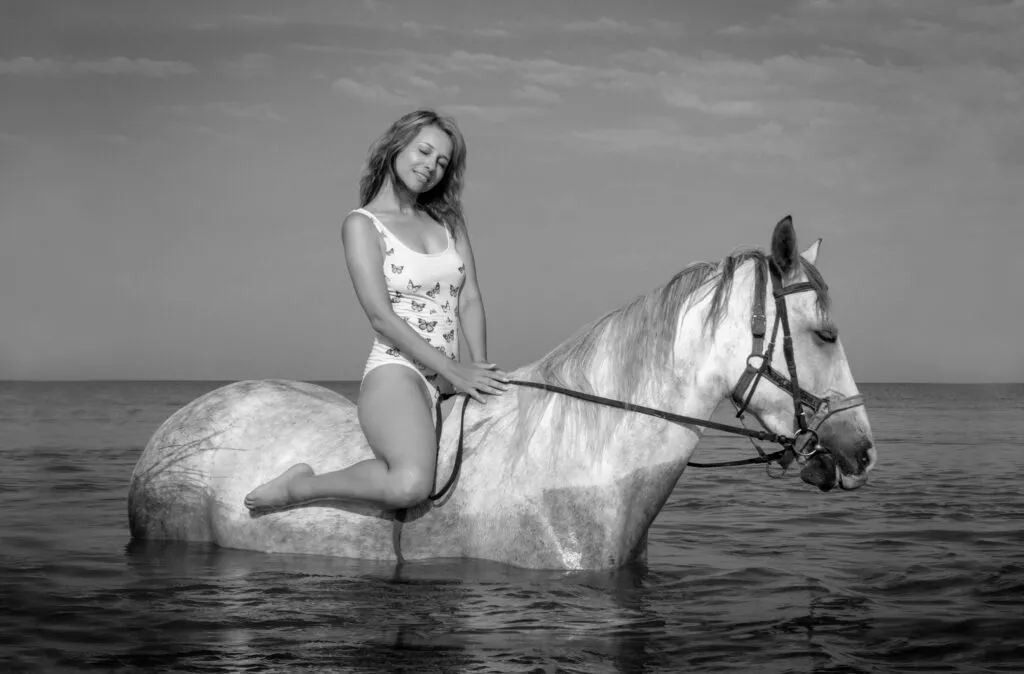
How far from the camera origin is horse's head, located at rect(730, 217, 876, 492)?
13.7 feet

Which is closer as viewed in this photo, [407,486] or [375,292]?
[407,486]

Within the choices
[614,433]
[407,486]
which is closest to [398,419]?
[407,486]

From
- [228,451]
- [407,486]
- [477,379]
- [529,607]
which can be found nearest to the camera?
[529,607]

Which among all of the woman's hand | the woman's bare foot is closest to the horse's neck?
the woman's hand

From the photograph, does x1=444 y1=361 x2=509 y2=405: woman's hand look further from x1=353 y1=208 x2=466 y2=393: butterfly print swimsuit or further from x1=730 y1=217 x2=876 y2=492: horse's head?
x1=730 y1=217 x2=876 y2=492: horse's head

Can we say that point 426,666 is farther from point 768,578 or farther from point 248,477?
point 768,578

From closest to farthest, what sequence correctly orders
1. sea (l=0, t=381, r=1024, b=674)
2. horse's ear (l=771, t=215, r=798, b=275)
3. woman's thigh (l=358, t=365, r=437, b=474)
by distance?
sea (l=0, t=381, r=1024, b=674)
horse's ear (l=771, t=215, r=798, b=275)
woman's thigh (l=358, t=365, r=437, b=474)

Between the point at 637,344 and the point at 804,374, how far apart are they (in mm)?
734

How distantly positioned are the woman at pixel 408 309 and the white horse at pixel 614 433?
21 cm

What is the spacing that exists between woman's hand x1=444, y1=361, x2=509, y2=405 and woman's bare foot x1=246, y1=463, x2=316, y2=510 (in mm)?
877

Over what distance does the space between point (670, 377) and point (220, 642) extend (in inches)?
85.4

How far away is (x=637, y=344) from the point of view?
442cm

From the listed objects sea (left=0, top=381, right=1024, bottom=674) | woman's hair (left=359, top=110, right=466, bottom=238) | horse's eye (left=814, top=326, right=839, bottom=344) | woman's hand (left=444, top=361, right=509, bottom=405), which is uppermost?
woman's hair (left=359, top=110, right=466, bottom=238)

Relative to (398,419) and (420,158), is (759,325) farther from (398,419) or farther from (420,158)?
(420,158)
